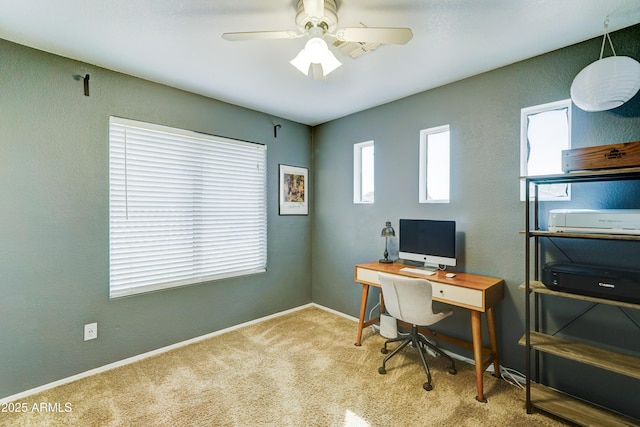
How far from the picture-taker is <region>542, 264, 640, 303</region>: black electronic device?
1.57m

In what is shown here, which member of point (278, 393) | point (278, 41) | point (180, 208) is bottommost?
point (278, 393)

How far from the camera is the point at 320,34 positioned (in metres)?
1.60

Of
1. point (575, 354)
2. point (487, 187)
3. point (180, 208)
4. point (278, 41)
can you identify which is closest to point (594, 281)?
point (575, 354)

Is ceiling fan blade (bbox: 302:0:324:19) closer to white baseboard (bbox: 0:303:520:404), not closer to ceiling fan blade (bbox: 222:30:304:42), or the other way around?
ceiling fan blade (bbox: 222:30:304:42)

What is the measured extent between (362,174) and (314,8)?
225cm

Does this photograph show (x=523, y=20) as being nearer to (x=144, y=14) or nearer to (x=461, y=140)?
(x=461, y=140)

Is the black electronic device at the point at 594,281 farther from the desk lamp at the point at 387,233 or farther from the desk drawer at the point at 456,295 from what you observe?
the desk lamp at the point at 387,233

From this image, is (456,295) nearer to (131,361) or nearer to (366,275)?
(366,275)

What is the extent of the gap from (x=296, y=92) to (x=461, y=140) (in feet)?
5.25

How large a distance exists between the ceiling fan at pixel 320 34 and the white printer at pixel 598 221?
1.40 meters

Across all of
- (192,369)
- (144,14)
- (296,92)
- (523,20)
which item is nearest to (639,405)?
(523,20)

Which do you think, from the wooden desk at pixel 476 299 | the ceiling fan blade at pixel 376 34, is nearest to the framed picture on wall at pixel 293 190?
the wooden desk at pixel 476 299

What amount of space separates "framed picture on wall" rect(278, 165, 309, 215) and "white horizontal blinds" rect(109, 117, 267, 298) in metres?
0.27

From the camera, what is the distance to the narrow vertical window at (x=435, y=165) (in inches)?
109
